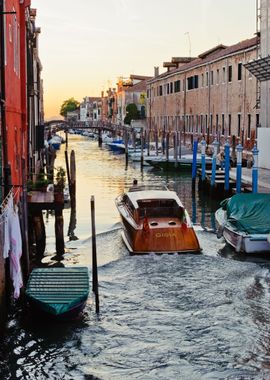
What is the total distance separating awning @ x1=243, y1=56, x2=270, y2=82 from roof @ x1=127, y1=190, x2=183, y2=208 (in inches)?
405

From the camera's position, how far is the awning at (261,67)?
2495 centimetres

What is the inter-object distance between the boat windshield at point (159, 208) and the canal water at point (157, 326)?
0.99 metres

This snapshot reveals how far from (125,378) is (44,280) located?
2.87m

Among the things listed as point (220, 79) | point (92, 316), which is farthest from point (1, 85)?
point (220, 79)

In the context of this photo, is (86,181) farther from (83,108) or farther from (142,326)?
(83,108)

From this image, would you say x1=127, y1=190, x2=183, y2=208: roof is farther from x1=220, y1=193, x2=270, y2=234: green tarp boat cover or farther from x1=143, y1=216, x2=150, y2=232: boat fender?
x1=220, y1=193, x2=270, y2=234: green tarp boat cover

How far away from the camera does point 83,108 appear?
170m

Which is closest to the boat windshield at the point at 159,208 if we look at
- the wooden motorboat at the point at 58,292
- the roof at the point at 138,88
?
the wooden motorboat at the point at 58,292

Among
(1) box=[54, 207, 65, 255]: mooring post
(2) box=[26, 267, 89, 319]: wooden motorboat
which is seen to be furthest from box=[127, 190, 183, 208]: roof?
(2) box=[26, 267, 89, 319]: wooden motorboat

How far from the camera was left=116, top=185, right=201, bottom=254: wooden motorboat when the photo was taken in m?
14.0

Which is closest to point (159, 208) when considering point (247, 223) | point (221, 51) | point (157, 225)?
point (157, 225)

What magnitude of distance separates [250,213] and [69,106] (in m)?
166

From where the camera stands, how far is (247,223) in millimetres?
14914

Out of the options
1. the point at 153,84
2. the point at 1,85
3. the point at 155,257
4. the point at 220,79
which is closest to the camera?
the point at 1,85
